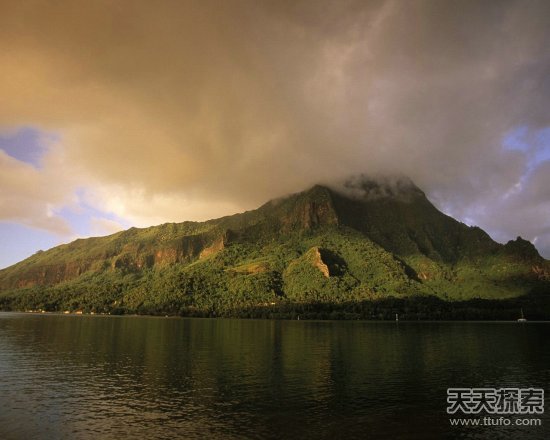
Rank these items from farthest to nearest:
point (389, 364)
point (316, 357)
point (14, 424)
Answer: point (316, 357) < point (389, 364) < point (14, 424)

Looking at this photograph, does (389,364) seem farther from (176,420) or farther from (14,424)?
(14,424)

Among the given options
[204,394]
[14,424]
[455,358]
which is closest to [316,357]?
[455,358]

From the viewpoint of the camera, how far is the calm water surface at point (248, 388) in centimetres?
4503

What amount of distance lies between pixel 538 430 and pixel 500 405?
445 inches

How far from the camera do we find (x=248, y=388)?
211 ft

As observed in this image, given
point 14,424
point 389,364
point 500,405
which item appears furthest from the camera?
point 389,364

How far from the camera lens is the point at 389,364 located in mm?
88562

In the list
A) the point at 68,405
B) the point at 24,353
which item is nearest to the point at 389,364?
the point at 68,405

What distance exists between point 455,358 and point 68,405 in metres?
83.2

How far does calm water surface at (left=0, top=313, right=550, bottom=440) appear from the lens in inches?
1773

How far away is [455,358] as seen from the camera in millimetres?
99562

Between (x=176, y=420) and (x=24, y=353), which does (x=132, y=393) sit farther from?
(x=24, y=353)

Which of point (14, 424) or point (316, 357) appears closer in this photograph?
point (14, 424)

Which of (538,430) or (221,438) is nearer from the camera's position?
(221,438)
